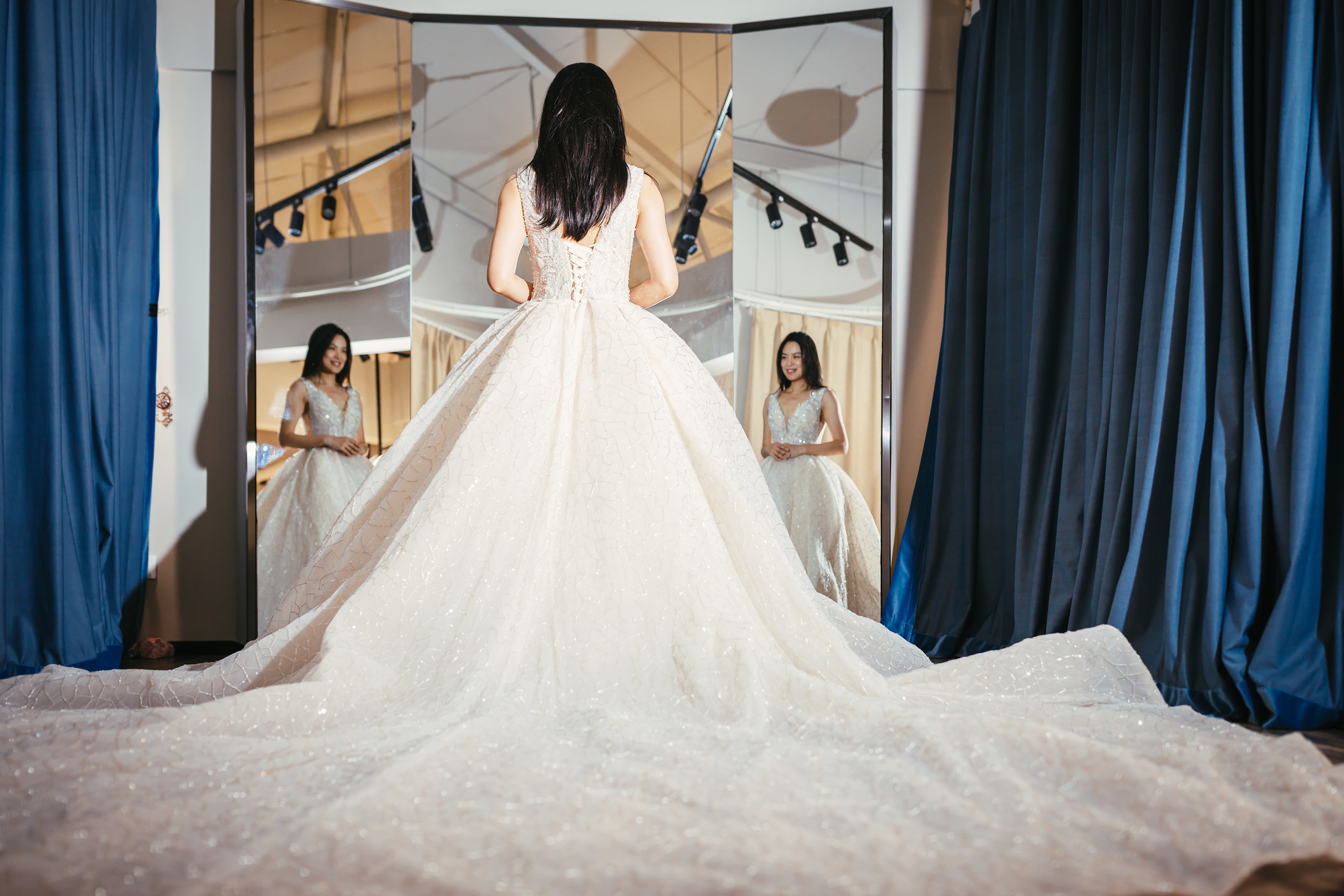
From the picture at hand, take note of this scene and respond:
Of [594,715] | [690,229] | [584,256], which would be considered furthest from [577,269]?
[690,229]

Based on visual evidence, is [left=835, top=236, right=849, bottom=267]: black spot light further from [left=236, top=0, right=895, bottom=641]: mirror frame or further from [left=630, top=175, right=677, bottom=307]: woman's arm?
[left=630, top=175, right=677, bottom=307]: woman's arm

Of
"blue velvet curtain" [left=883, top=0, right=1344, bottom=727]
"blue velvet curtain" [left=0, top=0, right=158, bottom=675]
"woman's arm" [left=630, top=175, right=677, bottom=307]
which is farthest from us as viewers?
"blue velvet curtain" [left=0, top=0, right=158, bottom=675]

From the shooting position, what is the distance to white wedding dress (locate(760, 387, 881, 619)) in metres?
3.10

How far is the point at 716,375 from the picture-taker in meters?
3.16

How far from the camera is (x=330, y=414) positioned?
3070 mm

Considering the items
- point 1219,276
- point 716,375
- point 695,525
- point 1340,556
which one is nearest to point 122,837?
point 695,525

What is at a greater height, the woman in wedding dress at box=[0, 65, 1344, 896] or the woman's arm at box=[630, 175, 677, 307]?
the woman's arm at box=[630, 175, 677, 307]

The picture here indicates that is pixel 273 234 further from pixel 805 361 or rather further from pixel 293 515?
pixel 805 361

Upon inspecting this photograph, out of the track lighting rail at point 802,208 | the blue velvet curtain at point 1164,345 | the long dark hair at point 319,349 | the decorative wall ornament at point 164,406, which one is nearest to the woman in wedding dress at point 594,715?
the blue velvet curtain at point 1164,345

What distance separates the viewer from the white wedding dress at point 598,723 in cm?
96

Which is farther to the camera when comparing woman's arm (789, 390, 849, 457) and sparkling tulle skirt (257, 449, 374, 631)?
woman's arm (789, 390, 849, 457)

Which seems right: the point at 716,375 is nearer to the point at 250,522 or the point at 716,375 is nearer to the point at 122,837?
the point at 250,522

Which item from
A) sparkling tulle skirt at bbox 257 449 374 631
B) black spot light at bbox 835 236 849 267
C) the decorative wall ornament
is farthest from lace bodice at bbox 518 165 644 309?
the decorative wall ornament

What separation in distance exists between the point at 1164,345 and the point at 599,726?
4.93 feet
